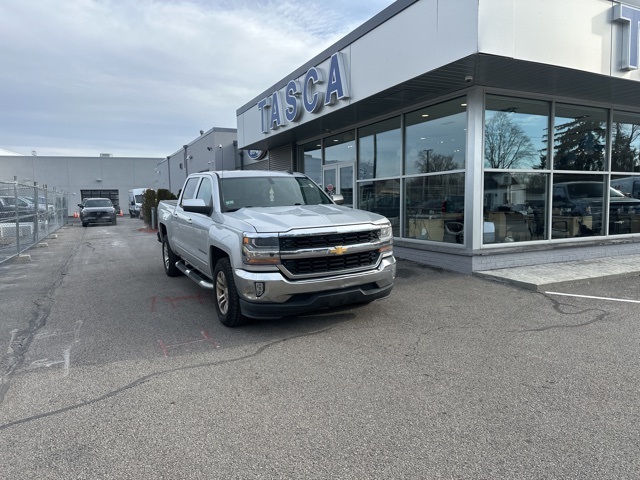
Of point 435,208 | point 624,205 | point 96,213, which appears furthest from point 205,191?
point 96,213

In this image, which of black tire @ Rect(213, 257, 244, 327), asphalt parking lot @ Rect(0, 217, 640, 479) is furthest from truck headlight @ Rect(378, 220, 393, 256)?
black tire @ Rect(213, 257, 244, 327)

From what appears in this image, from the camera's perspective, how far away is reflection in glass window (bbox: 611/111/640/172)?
1075cm

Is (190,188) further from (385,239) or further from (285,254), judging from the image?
(385,239)

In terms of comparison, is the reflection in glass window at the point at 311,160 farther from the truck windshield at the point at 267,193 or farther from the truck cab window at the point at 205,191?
the truck windshield at the point at 267,193

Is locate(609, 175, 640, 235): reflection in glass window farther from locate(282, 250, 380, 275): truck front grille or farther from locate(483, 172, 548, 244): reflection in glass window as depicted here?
locate(282, 250, 380, 275): truck front grille

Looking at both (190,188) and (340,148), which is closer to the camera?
(190,188)

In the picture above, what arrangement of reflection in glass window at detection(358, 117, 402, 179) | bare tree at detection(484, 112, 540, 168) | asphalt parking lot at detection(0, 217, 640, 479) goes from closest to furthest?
1. asphalt parking lot at detection(0, 217, 640, 479)
2. bare tree at detection(484, 112, 540, 168)
3. reflection in glass window at detection(358, 117, 402, 179)

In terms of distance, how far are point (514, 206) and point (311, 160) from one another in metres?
7.94

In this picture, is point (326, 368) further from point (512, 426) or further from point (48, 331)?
point (48, 331)

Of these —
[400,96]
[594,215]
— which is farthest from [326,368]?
[594,215]

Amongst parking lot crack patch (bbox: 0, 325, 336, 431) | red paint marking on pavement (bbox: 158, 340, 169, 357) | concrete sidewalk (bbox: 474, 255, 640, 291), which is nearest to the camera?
parking lot crack patch (bbox: 0, 325, 336, 431)

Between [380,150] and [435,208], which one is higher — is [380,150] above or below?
above

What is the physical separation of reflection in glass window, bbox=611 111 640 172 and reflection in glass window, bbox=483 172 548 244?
275 centimetres

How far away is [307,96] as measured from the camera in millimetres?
11586
